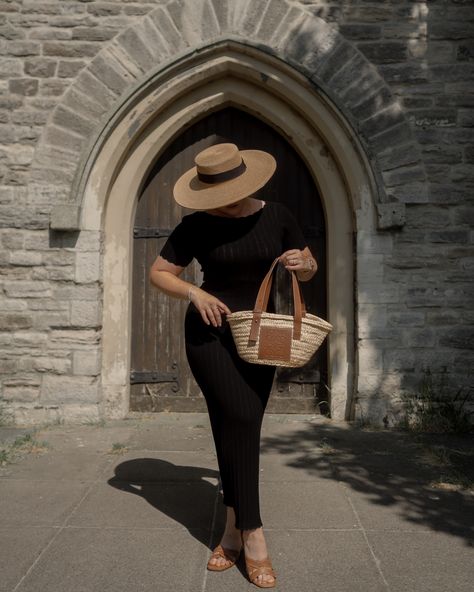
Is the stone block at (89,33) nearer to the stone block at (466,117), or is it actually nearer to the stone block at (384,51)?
the stone block at (384,51)

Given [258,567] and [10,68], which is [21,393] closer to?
[10,68]

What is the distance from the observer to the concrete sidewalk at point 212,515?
7.82 feet

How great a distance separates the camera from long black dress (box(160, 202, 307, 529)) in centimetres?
245

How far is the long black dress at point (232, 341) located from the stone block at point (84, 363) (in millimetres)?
2775

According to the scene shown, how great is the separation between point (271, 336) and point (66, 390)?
3340 millimetres

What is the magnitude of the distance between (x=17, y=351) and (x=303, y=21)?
394 cm

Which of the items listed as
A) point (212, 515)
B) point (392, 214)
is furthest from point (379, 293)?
point (212, 515)

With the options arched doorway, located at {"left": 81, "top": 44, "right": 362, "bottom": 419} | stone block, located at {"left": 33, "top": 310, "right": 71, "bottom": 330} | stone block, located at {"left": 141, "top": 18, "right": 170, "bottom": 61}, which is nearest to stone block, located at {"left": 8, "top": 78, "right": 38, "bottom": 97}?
arched doorway, located at {"left": 81, "top": 44, "right": 362, "bottom": 419}

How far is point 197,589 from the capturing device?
2273 millimetres

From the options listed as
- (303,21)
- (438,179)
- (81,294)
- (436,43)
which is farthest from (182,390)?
(436,43)

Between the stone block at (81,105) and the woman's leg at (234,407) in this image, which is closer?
the woman's leg at (234,407)

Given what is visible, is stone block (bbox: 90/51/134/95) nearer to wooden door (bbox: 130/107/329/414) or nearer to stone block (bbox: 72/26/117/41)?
stone block (bbox: 72/26/117/41)

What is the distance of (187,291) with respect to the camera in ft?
8.21

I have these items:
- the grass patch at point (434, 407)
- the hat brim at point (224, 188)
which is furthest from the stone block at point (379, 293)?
the hat brim at point (224, 188)
